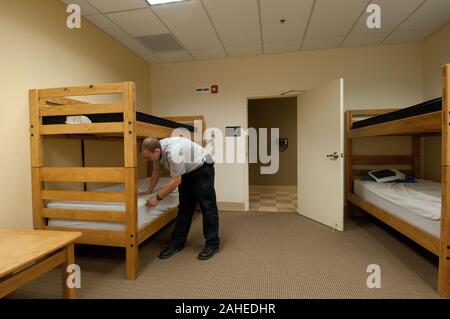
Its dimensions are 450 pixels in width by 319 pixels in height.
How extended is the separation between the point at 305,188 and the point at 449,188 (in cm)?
181

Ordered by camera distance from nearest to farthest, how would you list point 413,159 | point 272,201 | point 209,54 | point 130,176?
1. point 130,176
2. point 413,159
3. point 209,54
4. point 272,201

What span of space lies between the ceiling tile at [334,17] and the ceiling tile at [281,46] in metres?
0.26

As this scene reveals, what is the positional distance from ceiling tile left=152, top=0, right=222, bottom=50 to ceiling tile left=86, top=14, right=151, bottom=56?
585 mm

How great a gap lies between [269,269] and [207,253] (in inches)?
20.8

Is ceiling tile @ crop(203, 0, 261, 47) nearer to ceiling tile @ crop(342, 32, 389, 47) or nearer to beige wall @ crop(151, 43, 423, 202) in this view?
beige wall @ crop(151, 43, 423, 202)

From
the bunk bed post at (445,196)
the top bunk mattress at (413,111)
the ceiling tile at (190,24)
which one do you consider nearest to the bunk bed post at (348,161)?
the top bunk mattress at (413,111)

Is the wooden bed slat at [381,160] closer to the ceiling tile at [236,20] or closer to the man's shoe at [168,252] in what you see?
the ceiling tile at [236,20]

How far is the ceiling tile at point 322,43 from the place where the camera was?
2931 millimetres

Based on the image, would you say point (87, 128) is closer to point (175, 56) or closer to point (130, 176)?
point (130, 176)

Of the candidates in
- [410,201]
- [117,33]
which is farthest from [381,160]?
[117,33]

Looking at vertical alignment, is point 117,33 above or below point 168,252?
above

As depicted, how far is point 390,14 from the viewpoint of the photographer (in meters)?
2.39

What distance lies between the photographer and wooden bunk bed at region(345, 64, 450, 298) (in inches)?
52.9

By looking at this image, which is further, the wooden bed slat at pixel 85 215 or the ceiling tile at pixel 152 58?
the ceiling tile at pixel 152 58
